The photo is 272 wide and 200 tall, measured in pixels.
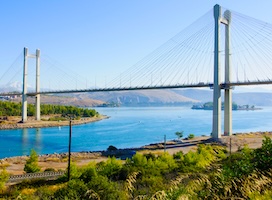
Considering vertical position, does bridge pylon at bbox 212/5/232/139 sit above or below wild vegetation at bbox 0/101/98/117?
above

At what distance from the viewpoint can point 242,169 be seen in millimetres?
2021

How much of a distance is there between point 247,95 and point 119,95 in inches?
2616

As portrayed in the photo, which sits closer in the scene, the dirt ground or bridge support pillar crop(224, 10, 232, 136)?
the dirt ground

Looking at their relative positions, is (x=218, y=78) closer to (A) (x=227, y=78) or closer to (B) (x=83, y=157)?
(A) (x=227, y=78)

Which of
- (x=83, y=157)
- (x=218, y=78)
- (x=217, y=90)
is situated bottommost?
(x=83, y=157)

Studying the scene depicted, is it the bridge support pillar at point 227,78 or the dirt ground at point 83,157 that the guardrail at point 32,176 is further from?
the bridge support pillar at point 227,78

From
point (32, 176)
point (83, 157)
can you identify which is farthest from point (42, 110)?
point (32, 176)

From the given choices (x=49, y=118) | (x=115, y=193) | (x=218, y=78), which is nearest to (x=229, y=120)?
(x=218, y=78)

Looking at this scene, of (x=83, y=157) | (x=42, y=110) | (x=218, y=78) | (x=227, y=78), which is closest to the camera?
(x=83, y=157)

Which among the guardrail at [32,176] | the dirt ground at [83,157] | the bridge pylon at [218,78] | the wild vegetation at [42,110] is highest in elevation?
the bridge pylon at [218,78]

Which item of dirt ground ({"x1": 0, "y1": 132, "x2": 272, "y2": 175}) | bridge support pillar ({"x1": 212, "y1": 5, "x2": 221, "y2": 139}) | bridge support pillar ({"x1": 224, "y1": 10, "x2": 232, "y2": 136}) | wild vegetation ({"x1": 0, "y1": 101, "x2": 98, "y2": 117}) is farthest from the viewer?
wild vegetation ({"x1": 0, "y1": 101, "x2": 98, "y2": 117})

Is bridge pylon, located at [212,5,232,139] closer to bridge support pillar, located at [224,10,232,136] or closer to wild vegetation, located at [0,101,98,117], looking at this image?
bridge support pillar, located at [224,10,232,136]

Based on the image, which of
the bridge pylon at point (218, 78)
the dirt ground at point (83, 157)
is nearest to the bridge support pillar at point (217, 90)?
the bridge pylon at point (218, 78)

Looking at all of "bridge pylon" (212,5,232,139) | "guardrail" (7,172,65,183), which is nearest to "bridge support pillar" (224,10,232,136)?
"bridge pylon" (212,5,232,139)
